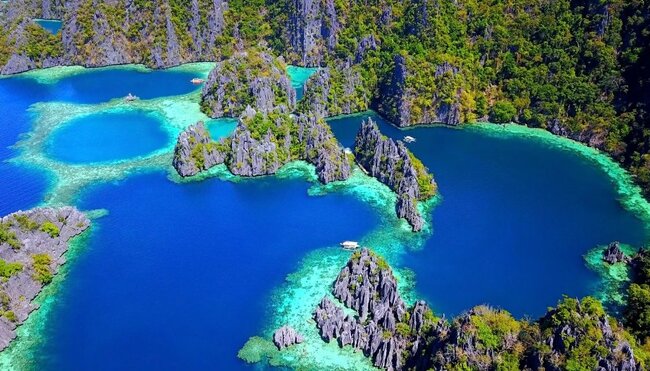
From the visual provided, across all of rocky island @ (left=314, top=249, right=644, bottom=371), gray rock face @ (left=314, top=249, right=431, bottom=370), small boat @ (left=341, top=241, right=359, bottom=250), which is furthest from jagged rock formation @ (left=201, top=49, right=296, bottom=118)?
rocky island @ (left=314, top=249, right=644, bottom=371)

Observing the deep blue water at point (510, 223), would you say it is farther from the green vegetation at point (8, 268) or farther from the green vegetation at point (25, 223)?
the green vegetation at point (25, 223)

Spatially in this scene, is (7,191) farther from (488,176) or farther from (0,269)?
(488,176)

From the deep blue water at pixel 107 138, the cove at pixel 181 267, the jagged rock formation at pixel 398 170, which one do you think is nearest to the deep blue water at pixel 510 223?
the jagged rock formation at pixel 398 170

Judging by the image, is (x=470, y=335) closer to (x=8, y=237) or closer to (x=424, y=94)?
(x=8, y=237)

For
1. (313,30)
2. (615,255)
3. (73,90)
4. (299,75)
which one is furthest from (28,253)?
(313,30)

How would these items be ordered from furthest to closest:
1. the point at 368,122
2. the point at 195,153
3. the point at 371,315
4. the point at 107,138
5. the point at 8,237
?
the point at 107,138 < the point at 368,122 < the point at 195,153 < the point at 8,237 < the point at 371,315
